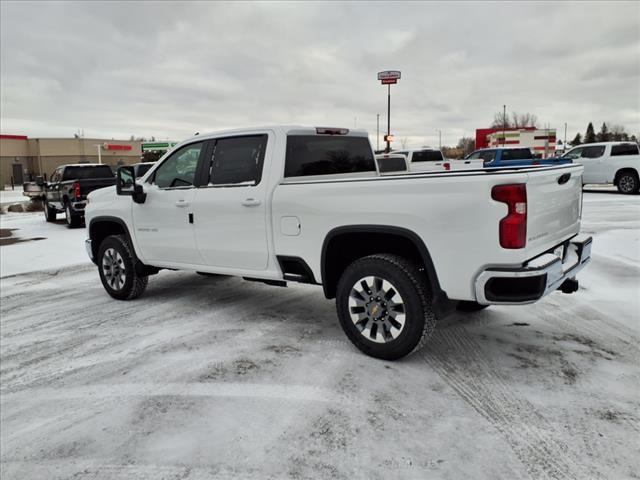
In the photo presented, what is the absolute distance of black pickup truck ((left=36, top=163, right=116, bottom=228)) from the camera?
14102mm

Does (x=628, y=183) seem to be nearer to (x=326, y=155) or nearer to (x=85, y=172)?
(x=326, y=155)

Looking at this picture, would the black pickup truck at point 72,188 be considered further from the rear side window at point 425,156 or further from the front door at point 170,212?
the rear side window at point 425,156

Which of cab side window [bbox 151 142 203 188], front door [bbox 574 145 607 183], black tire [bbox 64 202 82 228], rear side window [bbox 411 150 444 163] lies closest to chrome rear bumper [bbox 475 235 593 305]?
cab side window [bbox 151 142 203 188]

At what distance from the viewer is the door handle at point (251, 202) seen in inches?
187

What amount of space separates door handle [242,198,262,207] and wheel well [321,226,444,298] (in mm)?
874

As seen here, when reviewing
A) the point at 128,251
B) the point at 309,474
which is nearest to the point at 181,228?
the point at 128,251

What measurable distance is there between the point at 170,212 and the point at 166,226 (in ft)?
0.60

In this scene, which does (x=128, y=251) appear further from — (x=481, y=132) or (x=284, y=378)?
(x=481, y=132)

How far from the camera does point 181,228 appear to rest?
18.2 feet

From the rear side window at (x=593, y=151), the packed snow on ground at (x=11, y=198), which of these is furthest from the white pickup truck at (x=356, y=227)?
the packed snow on ground at (x=11, y=198)

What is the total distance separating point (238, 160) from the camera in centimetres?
509

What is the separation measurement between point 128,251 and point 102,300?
82cm

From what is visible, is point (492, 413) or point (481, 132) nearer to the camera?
point (492, 413)

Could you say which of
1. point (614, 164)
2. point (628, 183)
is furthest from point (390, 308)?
point (614, 164)
